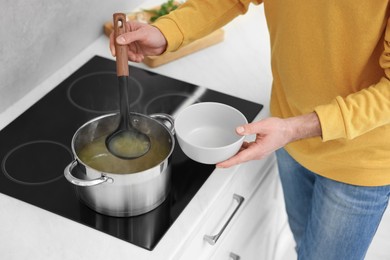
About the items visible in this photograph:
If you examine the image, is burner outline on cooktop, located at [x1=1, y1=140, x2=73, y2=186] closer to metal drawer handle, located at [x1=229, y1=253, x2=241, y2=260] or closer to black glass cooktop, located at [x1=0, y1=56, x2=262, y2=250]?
black glass cooktop, located at [x1=0, y1=56, x2=262, y2=250]

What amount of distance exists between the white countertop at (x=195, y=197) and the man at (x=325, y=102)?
16 cm

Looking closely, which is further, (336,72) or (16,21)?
(16,21)

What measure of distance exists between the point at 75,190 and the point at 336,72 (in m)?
0.54

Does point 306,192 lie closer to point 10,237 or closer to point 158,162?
point 158,162

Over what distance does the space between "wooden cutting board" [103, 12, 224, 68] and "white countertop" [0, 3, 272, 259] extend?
0.01 meters

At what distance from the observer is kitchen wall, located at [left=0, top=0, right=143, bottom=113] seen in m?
1.35

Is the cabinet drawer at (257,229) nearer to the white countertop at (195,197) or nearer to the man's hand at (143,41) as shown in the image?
the white countertop at (195,197)

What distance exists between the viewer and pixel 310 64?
114cm

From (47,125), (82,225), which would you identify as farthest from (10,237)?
(47,125)

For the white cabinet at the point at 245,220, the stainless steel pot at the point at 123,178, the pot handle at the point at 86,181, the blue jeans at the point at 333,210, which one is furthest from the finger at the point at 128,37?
the blue jeans at the point at 333,210

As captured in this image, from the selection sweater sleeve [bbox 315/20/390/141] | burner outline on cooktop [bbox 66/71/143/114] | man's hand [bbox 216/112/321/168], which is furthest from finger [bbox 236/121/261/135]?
burner outline on cooktop [bbox 66/71/143/114]

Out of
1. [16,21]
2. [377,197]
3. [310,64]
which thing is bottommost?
[377,197]

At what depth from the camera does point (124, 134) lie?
3.85 ft

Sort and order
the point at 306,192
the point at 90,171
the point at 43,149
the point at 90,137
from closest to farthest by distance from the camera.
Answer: the point at 90,171
the point at 90,137
the point at 43,149
the point at 306,192
